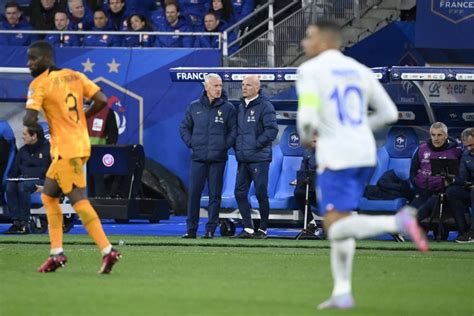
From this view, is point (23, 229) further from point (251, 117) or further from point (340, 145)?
point (340, 145)

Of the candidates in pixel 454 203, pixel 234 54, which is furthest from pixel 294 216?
pixel 234 54

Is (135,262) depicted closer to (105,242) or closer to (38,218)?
(105,242)

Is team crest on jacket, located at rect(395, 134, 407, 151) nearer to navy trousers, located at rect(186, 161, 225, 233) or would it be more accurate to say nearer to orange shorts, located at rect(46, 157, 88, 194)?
navy trousers, located at rect(186, 161, 225, 233)

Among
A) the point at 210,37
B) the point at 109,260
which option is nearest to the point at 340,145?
the point at 109,260

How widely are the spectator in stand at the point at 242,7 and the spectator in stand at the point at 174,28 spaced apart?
3.46 ft

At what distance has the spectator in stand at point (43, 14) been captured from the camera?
25.6 m

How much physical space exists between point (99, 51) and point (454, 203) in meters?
8.26

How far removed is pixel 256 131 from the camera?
64.4 feet

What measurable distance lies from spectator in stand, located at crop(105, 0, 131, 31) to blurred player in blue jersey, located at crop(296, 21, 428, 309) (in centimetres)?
1567

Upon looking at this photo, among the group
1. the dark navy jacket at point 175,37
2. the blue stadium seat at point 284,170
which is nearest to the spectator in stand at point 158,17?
the dark navy jacket at point 175,37

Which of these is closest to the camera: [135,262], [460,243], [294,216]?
[135,262]

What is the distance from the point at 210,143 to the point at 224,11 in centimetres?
588

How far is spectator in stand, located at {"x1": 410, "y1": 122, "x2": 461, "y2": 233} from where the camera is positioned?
19609 millimetres

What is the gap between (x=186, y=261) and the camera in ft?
48.9
